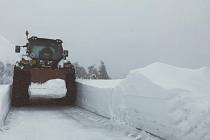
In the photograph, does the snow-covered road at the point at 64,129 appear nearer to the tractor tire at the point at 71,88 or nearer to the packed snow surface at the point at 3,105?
the packed snow surface at the point at 3,105

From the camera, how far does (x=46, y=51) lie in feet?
44.4

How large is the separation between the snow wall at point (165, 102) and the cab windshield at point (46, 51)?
4.91 metres

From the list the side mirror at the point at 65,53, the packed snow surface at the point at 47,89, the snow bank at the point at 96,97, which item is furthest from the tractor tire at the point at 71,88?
the side mirror at the point at 65,53

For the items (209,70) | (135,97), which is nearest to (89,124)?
(135,97)

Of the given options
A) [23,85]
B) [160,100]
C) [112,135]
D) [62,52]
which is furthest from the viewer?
[62,52]

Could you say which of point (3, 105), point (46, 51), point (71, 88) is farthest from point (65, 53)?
point (3, 105)

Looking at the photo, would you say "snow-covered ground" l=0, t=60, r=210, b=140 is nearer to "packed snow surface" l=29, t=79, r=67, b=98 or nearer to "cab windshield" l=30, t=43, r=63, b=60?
"packed snow surface" l=29, t=79, r=67, b=98

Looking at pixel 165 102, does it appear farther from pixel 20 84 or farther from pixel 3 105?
pixel 20 84

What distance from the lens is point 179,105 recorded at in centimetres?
564

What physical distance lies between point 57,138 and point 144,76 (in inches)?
81.5

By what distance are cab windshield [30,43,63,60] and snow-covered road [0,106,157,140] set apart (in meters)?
4.39

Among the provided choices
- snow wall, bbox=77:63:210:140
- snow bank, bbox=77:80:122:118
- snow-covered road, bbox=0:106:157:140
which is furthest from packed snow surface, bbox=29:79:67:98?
snow wall, bbox=77:63:210:140

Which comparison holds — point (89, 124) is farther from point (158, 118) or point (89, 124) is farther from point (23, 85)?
point (23, 85)

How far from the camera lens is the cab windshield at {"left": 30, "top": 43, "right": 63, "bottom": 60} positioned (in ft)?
43.9
